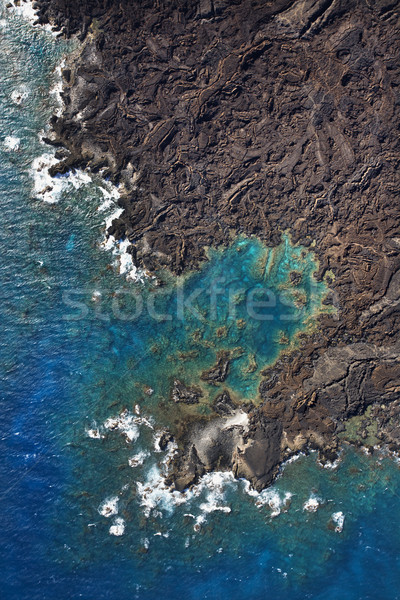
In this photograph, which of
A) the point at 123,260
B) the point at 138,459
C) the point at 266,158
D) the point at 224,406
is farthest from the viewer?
the point at 123,260

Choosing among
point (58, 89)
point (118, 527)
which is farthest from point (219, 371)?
point (58, 89)

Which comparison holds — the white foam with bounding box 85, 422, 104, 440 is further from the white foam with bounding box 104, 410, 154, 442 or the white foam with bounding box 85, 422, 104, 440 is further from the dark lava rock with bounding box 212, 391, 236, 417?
the dark lava rock with bounding box 212, 391, 236, 417

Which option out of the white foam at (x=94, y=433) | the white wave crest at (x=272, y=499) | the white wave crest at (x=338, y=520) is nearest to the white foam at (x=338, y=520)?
the white wave crest at (x=338, y=520)

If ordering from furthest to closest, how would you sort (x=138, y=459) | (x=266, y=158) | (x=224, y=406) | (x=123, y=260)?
(x=123, y=260) → (x=224, y=406) → (x=138, y=459) → (x=266, y=158)

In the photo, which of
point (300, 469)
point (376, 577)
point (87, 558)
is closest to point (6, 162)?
point (87, 558)

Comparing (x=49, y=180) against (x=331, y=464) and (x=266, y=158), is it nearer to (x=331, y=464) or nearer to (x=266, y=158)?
(x=266, y=158)

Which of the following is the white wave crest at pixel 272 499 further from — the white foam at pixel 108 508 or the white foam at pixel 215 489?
the white foam at pixel 108 508
